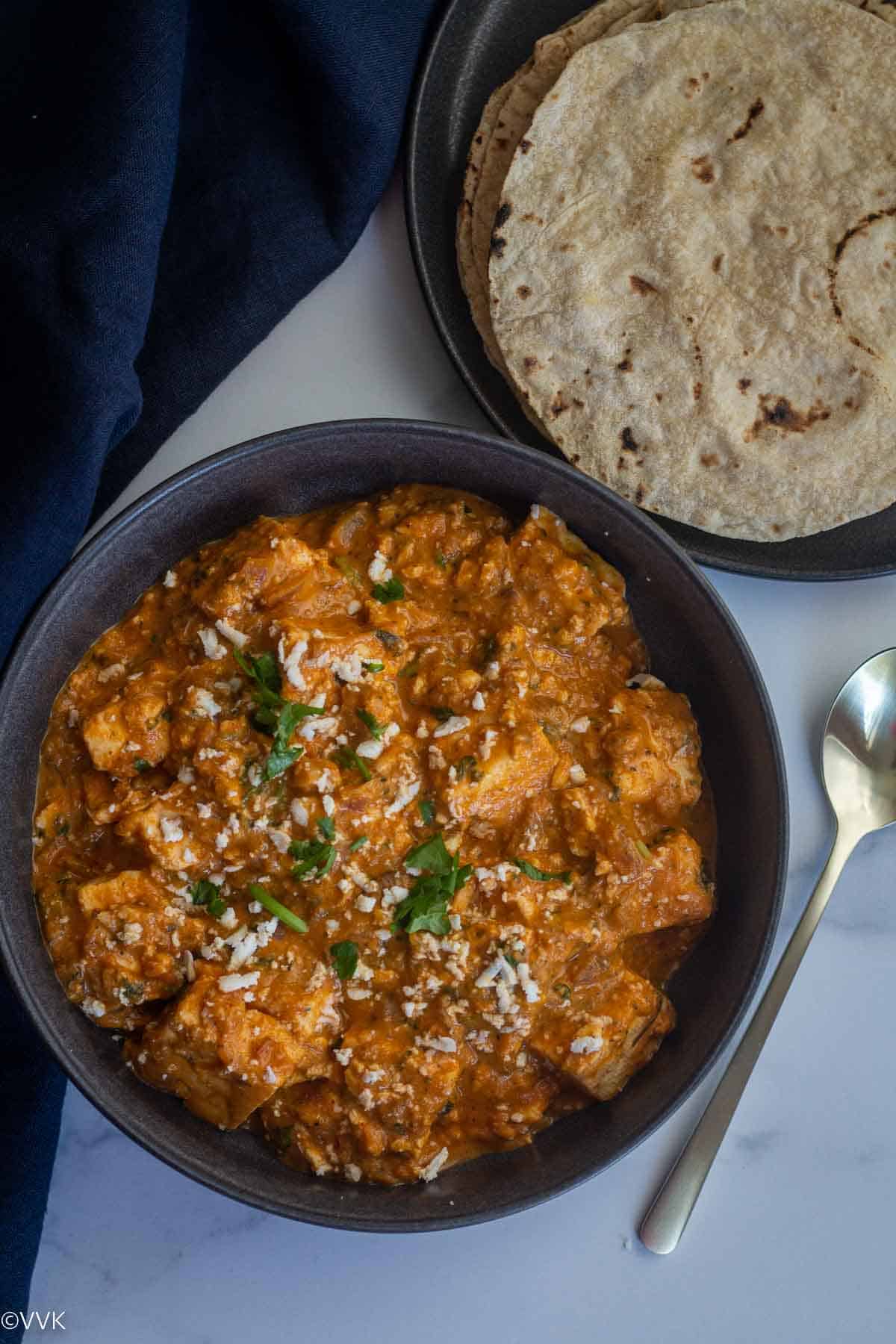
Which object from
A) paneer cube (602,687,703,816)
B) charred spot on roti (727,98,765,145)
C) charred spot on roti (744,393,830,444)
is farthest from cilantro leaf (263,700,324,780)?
charred spot on roti (727,98,765,145)

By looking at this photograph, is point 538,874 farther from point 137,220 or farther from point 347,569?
point 137,220

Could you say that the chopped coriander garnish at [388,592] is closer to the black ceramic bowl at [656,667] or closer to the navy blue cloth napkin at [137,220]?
the black ceramic bowl at [656,667]

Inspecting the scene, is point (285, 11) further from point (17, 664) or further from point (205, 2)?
point (17, 664)

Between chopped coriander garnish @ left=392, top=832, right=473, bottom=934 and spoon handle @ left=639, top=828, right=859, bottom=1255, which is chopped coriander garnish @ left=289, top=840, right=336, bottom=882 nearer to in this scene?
chopped coriander garnish @ left=392, top=832, right=473, bottom=934

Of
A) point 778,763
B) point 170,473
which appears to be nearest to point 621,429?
point 778,763

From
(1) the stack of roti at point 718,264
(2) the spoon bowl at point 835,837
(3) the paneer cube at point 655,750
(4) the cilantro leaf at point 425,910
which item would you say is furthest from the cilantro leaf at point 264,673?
(2) the spoon bowl at point 835,837
